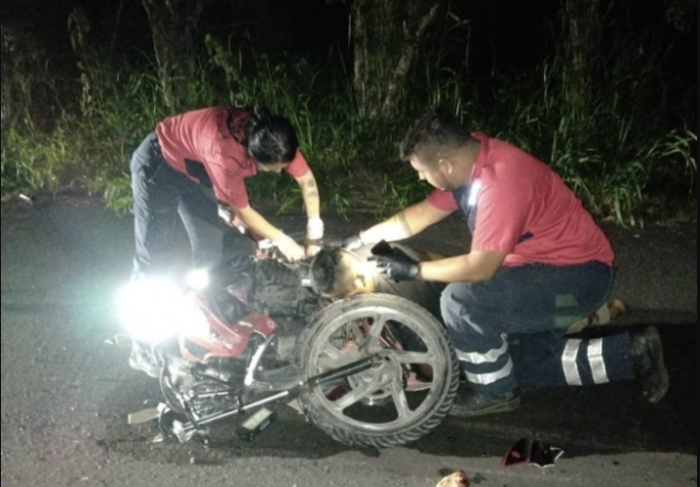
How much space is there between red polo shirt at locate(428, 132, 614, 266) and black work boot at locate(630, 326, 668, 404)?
0.40 metres

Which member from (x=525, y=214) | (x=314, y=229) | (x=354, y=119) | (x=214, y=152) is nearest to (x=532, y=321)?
(x=525, y=214)

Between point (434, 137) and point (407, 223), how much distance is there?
2.48 ft

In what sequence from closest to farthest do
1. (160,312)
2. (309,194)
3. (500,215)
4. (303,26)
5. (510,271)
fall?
1. (500,215)
2. (510,271)
3. (160,312)
4. (309,194)
5. (303,26)

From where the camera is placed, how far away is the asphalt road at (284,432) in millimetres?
3727

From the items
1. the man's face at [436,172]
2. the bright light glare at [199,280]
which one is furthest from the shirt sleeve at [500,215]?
the bright light glare at [199,280]

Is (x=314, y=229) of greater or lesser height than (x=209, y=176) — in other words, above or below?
below

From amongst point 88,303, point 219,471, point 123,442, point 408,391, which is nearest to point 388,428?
point 408,391

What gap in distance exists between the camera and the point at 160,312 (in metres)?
4.28

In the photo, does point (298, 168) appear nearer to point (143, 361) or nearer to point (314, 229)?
point (314, 229)

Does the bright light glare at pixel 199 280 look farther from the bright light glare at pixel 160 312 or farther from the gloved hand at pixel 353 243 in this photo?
the gloved hand at pixel 353 243

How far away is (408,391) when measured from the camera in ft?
13.6

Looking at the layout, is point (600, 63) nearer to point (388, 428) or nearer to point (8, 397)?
point (388, 428)

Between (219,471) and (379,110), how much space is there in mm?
4603

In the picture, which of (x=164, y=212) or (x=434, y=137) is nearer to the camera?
(x=434, y=137)
